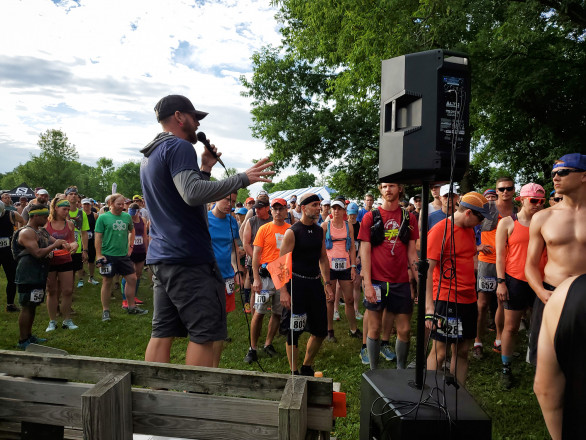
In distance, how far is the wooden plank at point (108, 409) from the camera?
65.3 inches

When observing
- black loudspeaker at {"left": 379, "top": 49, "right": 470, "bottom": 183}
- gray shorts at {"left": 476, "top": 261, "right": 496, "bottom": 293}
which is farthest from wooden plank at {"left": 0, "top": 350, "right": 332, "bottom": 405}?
gray shorts at {"left": 476, "top": 261, "right": 496, "bottom": 293}

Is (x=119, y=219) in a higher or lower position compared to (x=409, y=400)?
higher

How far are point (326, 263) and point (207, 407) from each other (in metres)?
3.27

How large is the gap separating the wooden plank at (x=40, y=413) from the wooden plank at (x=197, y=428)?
32 centimetres

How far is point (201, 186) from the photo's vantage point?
2.42 m

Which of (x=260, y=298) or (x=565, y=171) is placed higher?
(x=565, y=171)

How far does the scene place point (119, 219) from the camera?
7.41 meters

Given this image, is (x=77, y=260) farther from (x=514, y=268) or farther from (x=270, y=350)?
(x=514, y=268)

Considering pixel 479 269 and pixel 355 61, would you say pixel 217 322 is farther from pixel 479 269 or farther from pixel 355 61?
pixel 355 61

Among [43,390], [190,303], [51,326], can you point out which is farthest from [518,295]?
[51,326]

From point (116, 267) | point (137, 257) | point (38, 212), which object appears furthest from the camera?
point (137, 257)

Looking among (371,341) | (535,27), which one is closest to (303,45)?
(535,27)

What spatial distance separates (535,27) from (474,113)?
3.32 metres

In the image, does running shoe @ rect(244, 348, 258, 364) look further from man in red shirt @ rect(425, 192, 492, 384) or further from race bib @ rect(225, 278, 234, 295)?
man in red shirt @ rect(425, 192, 492, 384)
